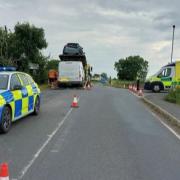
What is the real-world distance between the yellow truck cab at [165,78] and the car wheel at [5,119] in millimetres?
27614

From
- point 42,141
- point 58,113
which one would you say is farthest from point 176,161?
point 58,113

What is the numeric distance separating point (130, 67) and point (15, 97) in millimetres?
132824

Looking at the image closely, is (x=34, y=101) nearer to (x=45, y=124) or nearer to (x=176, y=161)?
(x=45, y=124)

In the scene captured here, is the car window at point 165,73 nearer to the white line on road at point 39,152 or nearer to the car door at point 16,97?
the white line on road at point 39,152

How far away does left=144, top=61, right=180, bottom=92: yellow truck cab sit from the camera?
3781 centimetres

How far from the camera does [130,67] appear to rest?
143875 mm

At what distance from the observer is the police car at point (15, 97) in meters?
11.2

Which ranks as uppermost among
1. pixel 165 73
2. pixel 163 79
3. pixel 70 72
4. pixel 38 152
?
pixel 165 73

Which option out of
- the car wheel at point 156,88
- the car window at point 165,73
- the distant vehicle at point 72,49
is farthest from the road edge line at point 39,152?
the distant vehicle at point 72,49

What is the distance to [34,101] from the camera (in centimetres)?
1484

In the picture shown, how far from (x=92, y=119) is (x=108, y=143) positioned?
473 cm

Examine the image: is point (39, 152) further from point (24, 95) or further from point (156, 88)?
point (156, 88)

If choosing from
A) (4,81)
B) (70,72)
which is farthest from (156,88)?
(4,81)

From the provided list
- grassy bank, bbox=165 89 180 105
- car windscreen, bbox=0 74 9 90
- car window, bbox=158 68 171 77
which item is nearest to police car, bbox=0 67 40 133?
car windscreen, bbox=0 74 9 90
